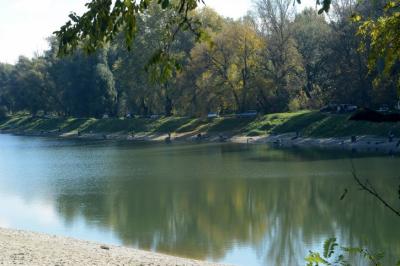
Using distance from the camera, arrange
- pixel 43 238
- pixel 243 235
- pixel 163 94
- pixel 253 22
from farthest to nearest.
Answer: pixel 163 94 < pixel 253 22 < pixel 243 235 < pixel 43 238

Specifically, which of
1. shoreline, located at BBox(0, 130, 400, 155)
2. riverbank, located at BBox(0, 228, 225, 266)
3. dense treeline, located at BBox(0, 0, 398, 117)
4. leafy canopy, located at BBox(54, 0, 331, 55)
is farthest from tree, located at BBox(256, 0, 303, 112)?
leafy canopy, located at BBox(54, 0, 331, 55)

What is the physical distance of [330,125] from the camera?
56000mm

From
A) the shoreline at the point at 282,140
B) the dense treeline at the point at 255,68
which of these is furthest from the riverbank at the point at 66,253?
the dense treeline at the point at 255,68

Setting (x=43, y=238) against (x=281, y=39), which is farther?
(x=281, y=39)

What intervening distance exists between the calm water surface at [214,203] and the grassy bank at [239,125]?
648 centimetres

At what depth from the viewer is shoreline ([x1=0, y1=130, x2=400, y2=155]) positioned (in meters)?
47.0

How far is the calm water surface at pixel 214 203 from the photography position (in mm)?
20594

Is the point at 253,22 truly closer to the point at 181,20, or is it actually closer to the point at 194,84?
the point at 194,84

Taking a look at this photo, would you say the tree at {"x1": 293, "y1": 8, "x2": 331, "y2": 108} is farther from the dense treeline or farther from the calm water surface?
the calm water surface

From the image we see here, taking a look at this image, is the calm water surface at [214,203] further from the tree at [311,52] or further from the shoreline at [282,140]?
the tree at [311,52]

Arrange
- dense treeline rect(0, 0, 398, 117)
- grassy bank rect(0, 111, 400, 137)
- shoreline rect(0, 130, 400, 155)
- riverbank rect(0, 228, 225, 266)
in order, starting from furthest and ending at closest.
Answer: dense treeline rect(0, 0, 398, 117)
grassy bank rect(0, 111, 400, 137)
shoreline rect(0, 130, 400, 155)
riverbank rect(0, 228, 225, 266)

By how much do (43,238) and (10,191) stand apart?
1544 cm

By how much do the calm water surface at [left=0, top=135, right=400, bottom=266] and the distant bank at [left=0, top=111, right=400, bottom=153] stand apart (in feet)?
16.1

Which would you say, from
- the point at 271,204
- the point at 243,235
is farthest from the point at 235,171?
the point at 243,235
